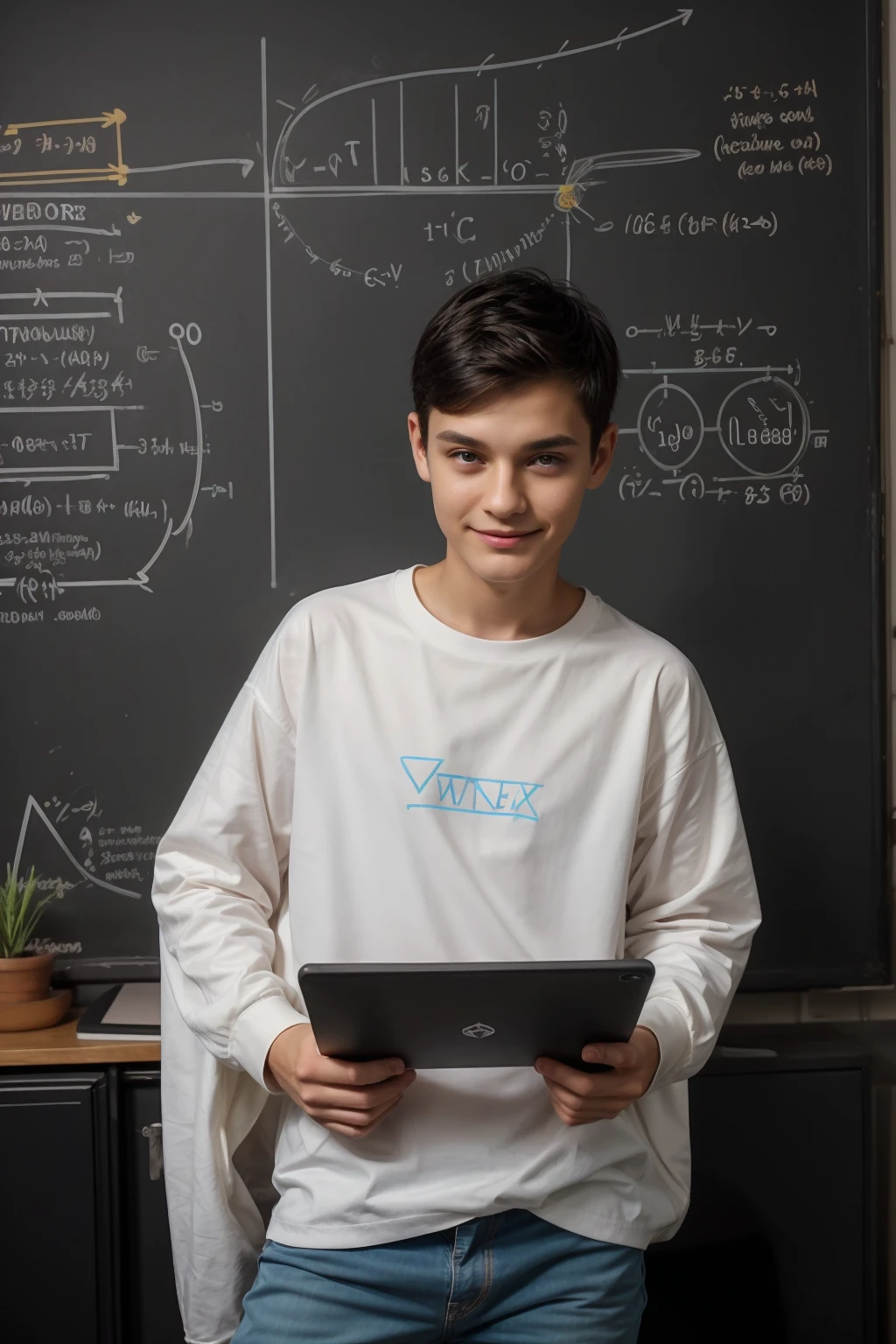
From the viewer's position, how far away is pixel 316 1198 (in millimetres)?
1284

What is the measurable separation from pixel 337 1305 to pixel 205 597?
121cm

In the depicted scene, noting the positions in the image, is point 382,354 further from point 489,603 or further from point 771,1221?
point 771,1221

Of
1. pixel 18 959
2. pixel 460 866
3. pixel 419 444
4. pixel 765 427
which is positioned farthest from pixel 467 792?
pixel 765 427

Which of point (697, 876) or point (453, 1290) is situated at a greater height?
point (697, 876)

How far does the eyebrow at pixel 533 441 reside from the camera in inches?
52.8

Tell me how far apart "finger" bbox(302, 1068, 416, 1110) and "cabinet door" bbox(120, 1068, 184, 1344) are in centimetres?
75

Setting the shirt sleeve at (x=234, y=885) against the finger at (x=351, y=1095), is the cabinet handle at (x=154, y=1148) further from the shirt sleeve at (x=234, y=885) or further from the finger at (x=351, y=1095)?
the finger at (x=351, y=1095)

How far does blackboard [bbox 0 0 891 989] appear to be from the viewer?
6.71 feet

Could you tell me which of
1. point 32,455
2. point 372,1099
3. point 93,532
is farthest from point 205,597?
point 372,1099

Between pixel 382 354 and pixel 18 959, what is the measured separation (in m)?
1.22

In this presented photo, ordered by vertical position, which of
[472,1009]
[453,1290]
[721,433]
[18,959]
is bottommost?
[453,1290]

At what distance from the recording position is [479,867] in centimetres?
136

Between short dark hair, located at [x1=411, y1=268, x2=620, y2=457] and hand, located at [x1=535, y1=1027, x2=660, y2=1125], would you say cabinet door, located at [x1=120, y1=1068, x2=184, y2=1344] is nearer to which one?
hand, located at [x1=535, y1=1027, x2=660, y2=1125]

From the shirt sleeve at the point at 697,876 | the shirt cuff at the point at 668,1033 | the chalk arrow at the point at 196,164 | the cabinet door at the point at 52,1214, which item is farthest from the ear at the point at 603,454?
the cabinet door at the point at 52,1214
